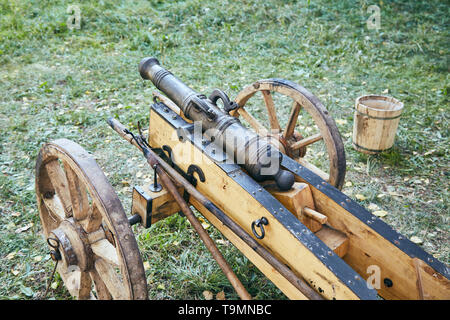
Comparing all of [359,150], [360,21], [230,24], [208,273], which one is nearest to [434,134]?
[359,150]

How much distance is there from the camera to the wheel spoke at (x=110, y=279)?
2095 mm

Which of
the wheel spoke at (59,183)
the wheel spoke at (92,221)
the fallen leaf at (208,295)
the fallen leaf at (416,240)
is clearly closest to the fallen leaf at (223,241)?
the fallen leaf at (208,295)

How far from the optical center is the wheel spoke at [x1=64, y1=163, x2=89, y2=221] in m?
2.28

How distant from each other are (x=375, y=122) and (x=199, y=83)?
2768mm

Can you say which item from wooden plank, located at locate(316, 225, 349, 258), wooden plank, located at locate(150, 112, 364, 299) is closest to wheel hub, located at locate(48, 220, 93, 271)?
wooden plank, located at locate(150, 112, 364, 299)

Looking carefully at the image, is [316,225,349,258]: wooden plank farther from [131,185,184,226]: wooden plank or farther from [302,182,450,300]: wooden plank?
[131,185,184,226]: wooden plank

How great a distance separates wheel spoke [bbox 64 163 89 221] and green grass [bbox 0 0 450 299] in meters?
0.77

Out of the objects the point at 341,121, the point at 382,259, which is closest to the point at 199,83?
the point at 341,121

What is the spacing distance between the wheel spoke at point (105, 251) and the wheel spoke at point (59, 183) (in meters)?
0.34

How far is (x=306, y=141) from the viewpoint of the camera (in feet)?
9.83

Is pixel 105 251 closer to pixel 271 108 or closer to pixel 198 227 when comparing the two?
pixel 198 227

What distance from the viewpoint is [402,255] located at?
1870mm

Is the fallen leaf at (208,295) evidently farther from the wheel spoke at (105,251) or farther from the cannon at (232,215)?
the wheel spoke at (105,251)

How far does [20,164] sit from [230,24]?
513cm
